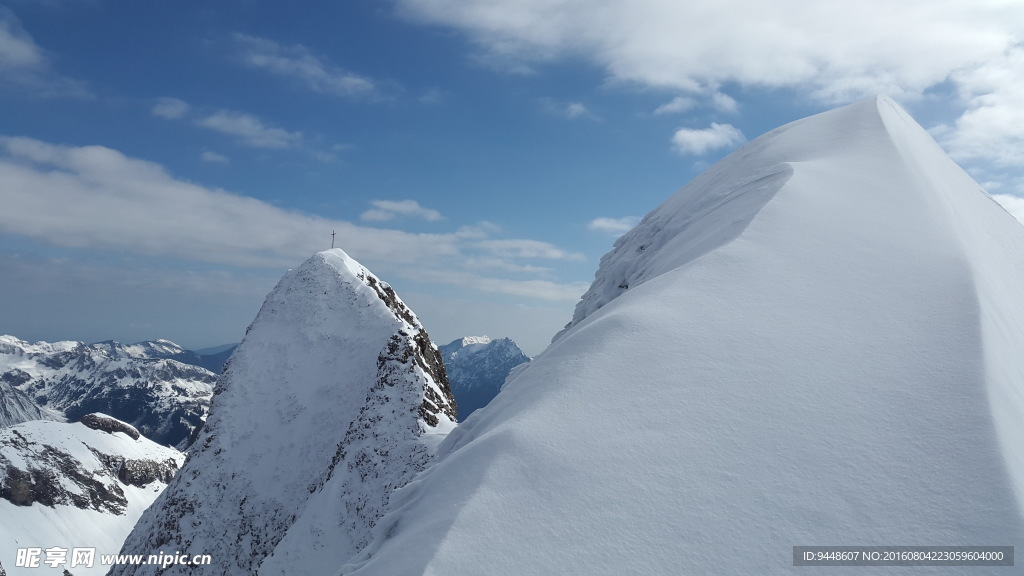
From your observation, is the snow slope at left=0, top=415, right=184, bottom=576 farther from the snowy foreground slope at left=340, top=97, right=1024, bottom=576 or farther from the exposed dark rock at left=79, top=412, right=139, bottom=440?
the snowy foreground slope at left=340, top=97, right=1024, bottom=576

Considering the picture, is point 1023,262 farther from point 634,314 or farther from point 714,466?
point 714,466

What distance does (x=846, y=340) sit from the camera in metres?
9.00

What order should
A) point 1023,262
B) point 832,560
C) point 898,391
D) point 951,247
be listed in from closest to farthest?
point 832,560
point 898,391
point 951,247
point 1023,262

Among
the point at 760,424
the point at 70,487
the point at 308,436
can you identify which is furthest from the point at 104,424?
the point at 760,424

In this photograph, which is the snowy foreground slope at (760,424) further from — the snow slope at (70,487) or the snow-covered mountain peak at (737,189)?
the snow slope at (70,487)

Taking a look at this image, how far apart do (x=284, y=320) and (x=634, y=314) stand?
117ft

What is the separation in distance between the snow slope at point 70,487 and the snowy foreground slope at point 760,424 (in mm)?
166855

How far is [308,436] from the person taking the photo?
109 ft

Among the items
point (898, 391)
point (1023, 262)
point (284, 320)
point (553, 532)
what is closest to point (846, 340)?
point (898, 391)

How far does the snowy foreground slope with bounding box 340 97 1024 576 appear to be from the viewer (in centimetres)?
627

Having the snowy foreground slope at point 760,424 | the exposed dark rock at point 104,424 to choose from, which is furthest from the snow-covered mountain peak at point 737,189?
the exposed dark rock at point 104,424

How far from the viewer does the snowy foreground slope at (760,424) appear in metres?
6.27

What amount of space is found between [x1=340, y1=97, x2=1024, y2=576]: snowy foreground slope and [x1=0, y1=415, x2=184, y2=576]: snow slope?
166855 mm

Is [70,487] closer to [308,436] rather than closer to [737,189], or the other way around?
[308,436]
